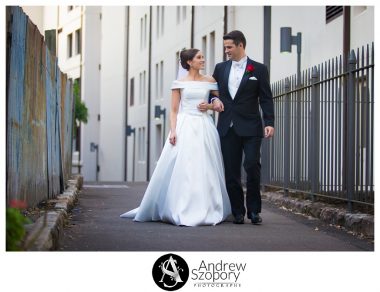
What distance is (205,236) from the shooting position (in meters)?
7.38

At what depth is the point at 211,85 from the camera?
853 centimetres

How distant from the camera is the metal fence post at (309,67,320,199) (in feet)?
33.8

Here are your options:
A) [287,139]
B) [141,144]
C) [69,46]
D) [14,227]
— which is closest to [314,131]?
[287,139]

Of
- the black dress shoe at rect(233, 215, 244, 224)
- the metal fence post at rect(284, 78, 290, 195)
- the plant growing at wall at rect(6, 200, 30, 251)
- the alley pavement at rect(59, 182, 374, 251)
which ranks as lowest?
the alley pavement at rect(59, 182, 374, 251)

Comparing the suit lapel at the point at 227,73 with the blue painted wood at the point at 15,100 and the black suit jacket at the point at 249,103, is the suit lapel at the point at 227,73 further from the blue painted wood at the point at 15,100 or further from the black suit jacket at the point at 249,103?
the blue painted wood at the point at 15,100

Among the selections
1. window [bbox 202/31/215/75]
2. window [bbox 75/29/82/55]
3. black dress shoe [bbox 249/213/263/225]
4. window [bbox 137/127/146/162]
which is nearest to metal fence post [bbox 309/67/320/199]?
black dress shoe [bbox 249/213/263/225]

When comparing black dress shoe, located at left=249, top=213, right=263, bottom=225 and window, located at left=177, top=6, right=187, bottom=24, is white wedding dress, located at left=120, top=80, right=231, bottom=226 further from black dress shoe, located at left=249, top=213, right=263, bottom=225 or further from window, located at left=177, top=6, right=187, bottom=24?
window, located at left=177, top=6, right=187, bottom=24

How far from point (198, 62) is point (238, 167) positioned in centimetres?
100

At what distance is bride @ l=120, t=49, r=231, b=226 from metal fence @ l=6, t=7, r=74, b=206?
1115 millimetres

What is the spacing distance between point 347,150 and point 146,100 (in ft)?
91.1

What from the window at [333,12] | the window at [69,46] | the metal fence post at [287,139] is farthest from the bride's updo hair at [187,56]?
the window at [69,46]

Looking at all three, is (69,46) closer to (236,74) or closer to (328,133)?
(328,133)

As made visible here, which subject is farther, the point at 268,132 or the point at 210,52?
the point at 210,52

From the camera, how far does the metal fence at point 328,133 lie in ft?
28.1
